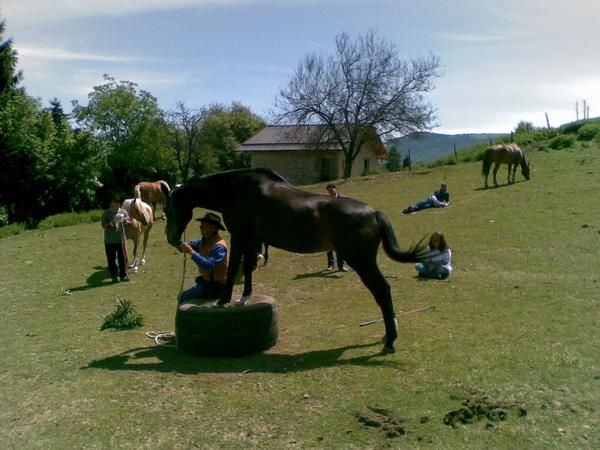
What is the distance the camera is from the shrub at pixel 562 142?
35.3 m

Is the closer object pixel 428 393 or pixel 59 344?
pixel 428 393

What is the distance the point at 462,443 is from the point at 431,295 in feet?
19.8

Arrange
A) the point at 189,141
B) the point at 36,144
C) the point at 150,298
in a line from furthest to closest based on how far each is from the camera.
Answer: the point at 189,141, the point at 36,144, the point at 150,298

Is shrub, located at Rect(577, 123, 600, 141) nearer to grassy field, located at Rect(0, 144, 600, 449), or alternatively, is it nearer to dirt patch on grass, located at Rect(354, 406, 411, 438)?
grassy field, located at Rect(0, 144, 600, 449)

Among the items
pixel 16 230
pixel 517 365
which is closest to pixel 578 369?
pixel 517 365

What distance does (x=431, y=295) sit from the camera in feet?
36.4

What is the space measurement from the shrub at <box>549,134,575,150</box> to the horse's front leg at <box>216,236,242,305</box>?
3218 centimetres

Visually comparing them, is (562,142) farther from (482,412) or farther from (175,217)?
(482,412)

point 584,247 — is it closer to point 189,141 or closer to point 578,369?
point 578,369

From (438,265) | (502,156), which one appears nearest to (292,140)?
(502,156)

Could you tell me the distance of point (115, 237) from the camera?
13.8m

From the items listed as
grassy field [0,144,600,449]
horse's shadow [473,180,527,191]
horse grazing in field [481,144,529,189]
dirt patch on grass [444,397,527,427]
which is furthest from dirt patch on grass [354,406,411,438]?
horse grazing in field [481,144,529,189]

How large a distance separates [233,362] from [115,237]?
287 inches

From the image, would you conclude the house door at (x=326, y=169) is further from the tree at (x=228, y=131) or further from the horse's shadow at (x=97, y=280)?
the horse's shadow at (x=97, y=280)
